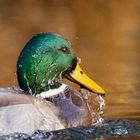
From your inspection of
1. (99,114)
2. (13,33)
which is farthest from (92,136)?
(13,33)

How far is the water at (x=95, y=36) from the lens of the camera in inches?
382

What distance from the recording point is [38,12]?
17.1 metres

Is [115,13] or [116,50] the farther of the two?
[115,13]

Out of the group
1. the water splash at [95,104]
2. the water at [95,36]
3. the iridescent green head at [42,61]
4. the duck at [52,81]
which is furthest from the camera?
the water at [95,36]

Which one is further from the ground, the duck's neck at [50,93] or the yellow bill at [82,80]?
the yellow bill at [82,80]

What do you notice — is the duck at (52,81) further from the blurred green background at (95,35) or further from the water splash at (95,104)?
the blurred green background at (95,35)

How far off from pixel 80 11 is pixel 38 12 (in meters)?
0.94

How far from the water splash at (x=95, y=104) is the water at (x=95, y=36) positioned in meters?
0.09

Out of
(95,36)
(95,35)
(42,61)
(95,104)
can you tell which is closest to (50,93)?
(42,61)

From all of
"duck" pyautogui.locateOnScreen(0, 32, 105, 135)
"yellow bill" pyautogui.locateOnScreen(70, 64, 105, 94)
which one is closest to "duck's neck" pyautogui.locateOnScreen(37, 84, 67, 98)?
"duck" pyautogui.locateOnScreen(0, 32, 105, 135)

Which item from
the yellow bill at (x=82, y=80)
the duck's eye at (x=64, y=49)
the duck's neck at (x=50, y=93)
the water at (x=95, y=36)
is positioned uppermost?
the water at (x=95, y=36)

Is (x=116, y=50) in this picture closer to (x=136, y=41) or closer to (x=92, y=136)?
(x=136, y=41)

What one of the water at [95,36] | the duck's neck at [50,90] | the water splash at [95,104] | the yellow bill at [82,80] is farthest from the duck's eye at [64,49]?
the water at [95,36]

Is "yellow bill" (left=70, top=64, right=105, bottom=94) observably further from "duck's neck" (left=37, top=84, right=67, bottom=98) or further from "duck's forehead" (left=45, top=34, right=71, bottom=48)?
"duck's forehead" (left=45, top=34, right=71, bottom=48)
